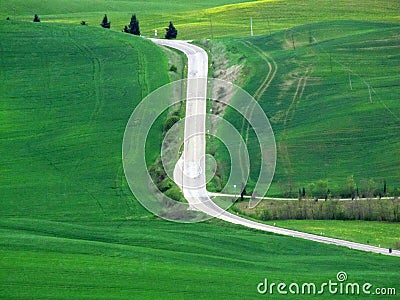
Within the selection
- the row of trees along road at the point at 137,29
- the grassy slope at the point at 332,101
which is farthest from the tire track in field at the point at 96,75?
the row of trees along road at the point at 137,29

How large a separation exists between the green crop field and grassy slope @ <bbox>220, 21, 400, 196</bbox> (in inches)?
9.4

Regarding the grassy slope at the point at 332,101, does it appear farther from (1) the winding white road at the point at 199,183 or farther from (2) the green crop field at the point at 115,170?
(1) the winding white road at the point at 199,183

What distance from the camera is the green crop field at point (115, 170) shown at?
174ft

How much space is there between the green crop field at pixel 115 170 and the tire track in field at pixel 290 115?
0.30 meters

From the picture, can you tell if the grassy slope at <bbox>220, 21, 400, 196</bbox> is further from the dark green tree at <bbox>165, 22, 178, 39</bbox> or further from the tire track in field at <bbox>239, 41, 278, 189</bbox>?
the dark green tree at <bbox>165, 22, 178, 39</bbox>

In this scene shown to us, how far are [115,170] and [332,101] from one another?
1847 centimetres

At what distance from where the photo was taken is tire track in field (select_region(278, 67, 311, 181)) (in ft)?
246

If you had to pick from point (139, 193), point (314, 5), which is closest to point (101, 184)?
point (139, 193)

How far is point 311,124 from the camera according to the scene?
81.4 m

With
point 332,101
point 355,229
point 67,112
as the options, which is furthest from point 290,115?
point 355,229

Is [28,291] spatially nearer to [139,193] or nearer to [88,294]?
[88,294]

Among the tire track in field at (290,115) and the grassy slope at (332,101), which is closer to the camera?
the grassy slope at (332,101)

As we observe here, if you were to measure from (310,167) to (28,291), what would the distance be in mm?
28450

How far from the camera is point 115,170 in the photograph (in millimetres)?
75000
